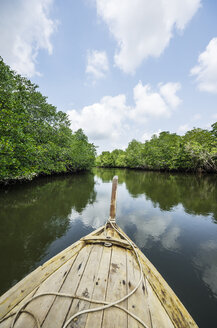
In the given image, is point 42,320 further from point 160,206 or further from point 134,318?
point 160,206

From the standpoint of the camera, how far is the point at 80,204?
8258mm

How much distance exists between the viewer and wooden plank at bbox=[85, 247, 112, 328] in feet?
4.10

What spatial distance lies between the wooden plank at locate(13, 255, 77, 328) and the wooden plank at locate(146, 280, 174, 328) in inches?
45.9

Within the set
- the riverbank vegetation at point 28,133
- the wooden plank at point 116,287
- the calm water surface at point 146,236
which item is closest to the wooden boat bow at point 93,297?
the wooden plank at point 116,287

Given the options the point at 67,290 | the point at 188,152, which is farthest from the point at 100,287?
the point at 188,152

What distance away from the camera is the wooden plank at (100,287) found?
1.25 m

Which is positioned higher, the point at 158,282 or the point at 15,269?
the point at 158,282

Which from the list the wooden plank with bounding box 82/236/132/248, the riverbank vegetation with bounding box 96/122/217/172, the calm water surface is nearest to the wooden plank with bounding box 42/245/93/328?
the wooden plank with bounding box 82/236/132/248

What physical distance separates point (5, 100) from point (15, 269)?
→ 34.7 feet

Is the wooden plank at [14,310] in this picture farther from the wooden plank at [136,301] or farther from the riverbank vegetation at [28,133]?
the riverbank vegetation at [28,133]

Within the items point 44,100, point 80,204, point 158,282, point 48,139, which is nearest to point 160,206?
Answer: point 80,204

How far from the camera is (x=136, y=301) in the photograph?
4.91 ft

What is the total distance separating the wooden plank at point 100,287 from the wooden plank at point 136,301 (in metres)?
0.32

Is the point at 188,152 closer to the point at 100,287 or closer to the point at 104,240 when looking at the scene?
the point at 104,240
